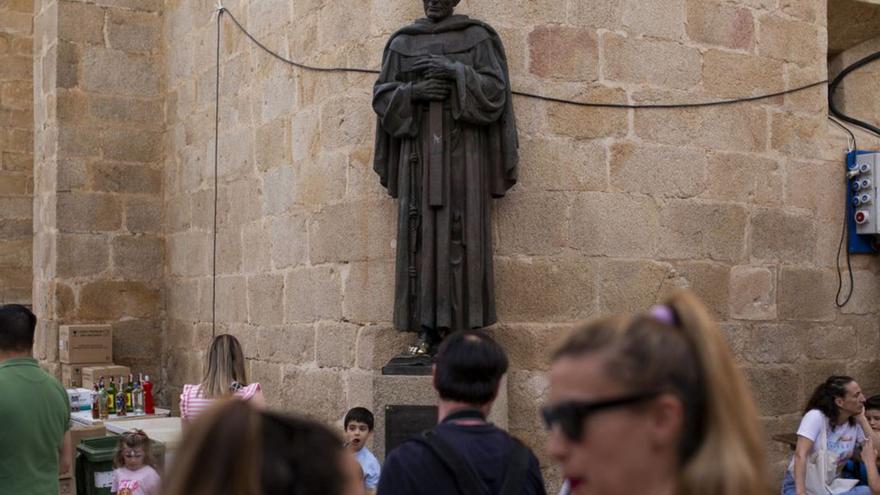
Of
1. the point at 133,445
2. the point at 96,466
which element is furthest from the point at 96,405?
the point at 133,445

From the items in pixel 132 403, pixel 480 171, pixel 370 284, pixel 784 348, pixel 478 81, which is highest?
pixel 478 81

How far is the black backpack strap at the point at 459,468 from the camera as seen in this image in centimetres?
278

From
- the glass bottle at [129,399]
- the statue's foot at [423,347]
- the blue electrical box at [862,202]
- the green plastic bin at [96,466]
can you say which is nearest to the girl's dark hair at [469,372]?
the statue's foot at [423,347]

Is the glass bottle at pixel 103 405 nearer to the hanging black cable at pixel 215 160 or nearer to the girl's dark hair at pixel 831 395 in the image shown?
the hanging black cable at pixel 215 160

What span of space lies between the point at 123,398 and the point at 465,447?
6.67 meters

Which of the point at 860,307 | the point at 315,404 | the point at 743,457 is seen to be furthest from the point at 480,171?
the point at 743,457

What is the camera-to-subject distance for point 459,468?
2.79m

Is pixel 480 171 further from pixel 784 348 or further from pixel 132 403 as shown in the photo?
pixel 132 403

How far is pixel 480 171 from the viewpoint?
19.5 feet

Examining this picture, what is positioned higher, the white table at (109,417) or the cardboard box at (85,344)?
the cardboard box at (85,344)

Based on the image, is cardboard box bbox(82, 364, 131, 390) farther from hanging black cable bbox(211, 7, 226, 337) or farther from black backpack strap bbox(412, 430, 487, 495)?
black backpack strap bbox(412, 430, 487, 495)

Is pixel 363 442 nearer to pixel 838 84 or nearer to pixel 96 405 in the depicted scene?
pixel 96 405

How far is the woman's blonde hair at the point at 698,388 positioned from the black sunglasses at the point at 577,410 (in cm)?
2

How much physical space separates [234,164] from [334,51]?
1967 millimetres
